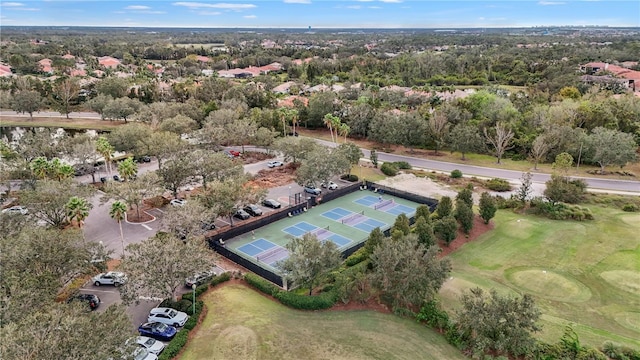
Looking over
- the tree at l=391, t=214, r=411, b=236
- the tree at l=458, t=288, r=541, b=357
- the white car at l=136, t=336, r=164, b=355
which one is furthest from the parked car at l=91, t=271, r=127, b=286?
the tree at l=458, t=288, r=541, b=357

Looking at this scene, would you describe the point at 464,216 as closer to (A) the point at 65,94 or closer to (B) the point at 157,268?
(B) the point at 157,268

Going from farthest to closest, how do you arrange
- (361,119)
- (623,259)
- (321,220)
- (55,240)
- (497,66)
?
(497,66) → (361,119) → (321,220) → (623,259) → (55,240)

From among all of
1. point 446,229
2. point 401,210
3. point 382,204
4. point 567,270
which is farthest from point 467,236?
point 382,204

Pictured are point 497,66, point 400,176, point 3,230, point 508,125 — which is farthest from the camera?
point 497,66

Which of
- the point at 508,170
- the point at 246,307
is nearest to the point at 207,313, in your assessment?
the point at 246,307

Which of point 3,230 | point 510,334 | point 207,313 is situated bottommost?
point 207,313

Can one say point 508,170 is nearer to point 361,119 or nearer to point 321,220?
point 361,119
